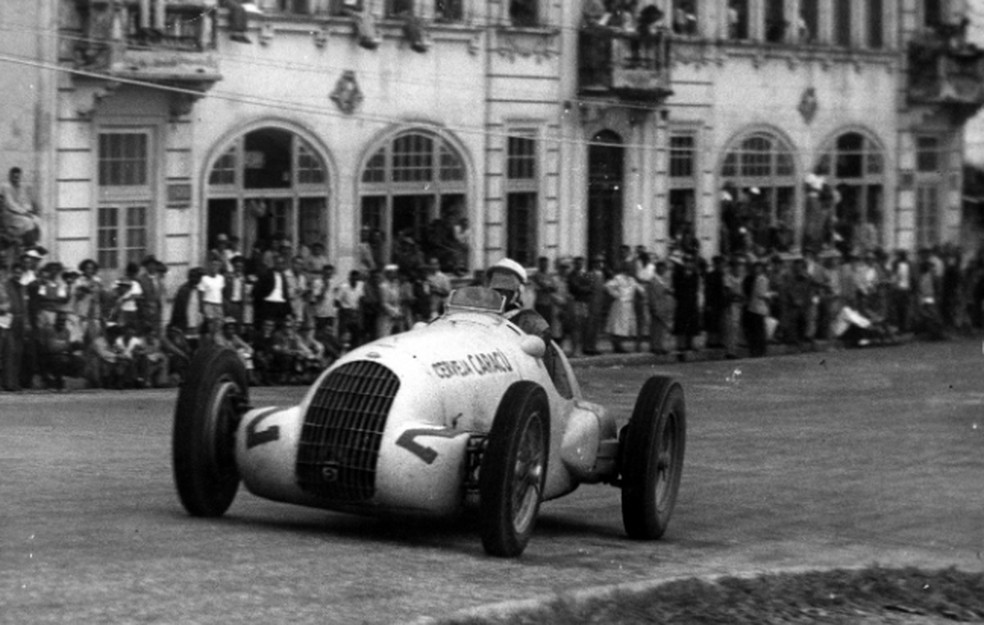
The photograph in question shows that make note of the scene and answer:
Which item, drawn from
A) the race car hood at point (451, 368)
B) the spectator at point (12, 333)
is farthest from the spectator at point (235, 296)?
the race car hood at point (451, 368)

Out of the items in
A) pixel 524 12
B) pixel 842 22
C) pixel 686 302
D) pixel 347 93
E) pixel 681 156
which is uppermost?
pixel 842 22

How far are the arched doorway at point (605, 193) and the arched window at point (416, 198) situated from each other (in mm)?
3624

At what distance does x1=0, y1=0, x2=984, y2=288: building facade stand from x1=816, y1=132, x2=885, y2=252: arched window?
5cm

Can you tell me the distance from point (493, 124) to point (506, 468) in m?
24.6

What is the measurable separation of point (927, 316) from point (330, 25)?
14197 millimetres

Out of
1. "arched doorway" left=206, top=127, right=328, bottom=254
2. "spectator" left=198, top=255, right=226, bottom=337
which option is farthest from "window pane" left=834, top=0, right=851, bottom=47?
"spectator" left=198, top=255, right=226, bottom=337

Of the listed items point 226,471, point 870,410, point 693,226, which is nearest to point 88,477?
point 226,471

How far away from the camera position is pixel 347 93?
34.6 m

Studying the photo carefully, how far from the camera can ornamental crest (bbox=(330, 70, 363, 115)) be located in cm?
3444

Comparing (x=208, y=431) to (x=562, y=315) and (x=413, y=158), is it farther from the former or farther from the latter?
(x=413, y=158)

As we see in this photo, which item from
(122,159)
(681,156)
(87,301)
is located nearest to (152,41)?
(122,159)

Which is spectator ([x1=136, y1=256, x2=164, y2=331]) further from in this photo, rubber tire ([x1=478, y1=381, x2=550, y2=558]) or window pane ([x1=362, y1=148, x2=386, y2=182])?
rubber tire ([x1=478, y1=381, x2=550, y2=558])

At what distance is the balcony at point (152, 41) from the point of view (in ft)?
98.4

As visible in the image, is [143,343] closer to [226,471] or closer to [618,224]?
[226,471]
